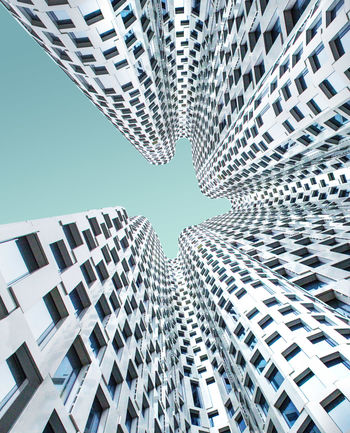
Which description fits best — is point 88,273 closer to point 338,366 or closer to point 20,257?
point 20,257

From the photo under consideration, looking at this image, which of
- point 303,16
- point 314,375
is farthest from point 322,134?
point 314,375

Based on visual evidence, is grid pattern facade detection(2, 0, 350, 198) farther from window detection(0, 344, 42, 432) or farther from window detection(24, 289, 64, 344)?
window detection(0, 344, 42, 432)

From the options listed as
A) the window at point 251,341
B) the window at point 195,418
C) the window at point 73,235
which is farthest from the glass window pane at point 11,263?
the window at point 195,418

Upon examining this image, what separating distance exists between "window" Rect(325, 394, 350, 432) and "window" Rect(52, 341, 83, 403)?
1417 centimetres

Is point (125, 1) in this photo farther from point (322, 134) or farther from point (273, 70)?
point (322, 134)

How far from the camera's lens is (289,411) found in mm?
17672

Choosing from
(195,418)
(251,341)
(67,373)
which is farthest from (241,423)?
(67,373)

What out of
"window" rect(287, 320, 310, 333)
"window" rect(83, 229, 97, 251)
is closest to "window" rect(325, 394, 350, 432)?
"window" rect(287, 320, 310, 333)

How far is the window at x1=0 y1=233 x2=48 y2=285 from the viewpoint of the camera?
1093 centimetres

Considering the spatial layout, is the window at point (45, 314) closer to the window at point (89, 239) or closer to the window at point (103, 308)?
the window at point (103, 308)

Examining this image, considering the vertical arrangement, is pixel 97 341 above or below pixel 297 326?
above

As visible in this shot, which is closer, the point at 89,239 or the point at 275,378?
the point at 275,378

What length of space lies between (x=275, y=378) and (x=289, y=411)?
2257 millimetres

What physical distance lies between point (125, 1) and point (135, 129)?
108 ft
